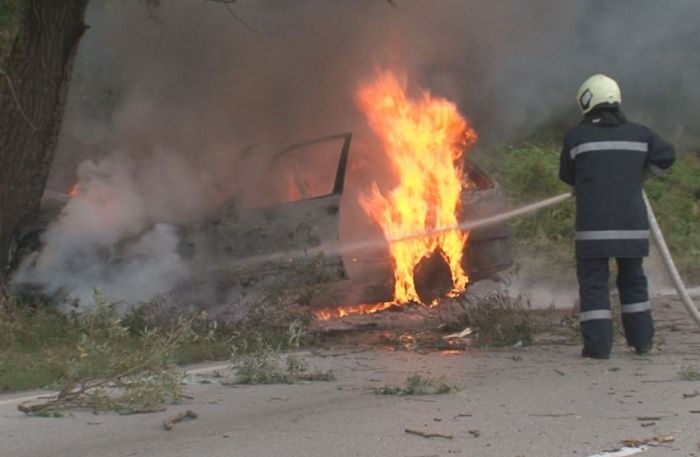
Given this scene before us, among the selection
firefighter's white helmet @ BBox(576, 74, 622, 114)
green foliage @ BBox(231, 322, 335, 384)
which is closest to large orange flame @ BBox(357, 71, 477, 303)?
firefighter's white helmet @ BBox(576, 74, 622, 114)

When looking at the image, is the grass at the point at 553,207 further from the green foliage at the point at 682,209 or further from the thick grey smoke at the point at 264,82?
the thick grey smoke at the point at 264,82

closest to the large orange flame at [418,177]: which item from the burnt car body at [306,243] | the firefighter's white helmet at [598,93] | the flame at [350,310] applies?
the burnt car body at [306,243]

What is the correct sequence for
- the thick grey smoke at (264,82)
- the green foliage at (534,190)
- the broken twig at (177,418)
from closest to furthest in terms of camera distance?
1. the broken twig at (177,418)
2. the thick grey smoke at (264,82)
3. the green foliage at (534,190)

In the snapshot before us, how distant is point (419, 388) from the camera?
6133 millimetres

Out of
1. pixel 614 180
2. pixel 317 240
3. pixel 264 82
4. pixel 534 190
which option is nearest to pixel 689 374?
pixel 614 180

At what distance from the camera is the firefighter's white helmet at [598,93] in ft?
24.1

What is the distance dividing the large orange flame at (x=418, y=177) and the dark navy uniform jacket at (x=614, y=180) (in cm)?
162

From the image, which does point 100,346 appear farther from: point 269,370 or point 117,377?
point 269,370

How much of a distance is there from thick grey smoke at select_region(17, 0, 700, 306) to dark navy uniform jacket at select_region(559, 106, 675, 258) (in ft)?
5.71

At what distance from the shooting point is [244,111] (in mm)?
10391

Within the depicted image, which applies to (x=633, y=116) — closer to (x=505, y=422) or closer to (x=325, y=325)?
(x=325, y=325)

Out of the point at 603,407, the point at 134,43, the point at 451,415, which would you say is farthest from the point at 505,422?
the point at 134,43

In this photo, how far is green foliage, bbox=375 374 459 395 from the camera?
611cm

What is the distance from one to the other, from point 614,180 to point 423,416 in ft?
8.41
